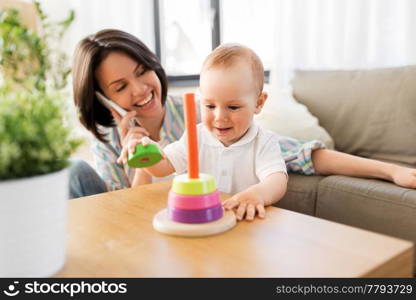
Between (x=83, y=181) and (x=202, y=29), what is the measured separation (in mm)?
2078

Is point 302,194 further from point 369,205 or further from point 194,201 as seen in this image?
point 194,201

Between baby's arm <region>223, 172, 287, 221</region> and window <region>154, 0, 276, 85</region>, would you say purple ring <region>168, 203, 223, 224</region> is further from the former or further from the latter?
window <region>154, 0, 276, 85</region>

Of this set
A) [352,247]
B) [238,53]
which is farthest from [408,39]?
[352,247]

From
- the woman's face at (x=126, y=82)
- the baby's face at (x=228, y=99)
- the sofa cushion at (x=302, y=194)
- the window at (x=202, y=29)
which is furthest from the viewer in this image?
the window at (x=202, y=29)

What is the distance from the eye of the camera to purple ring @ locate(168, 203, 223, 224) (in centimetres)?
73

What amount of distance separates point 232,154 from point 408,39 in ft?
5.46

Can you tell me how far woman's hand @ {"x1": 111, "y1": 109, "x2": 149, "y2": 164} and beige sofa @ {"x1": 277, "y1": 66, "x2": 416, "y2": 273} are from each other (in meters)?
0.59

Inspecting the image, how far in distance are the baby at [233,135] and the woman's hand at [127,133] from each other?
0.05 meters

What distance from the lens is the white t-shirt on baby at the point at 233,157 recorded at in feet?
3.68

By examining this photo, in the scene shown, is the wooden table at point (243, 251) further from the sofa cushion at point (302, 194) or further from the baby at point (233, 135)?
the sofa cushion at point (302, 194)

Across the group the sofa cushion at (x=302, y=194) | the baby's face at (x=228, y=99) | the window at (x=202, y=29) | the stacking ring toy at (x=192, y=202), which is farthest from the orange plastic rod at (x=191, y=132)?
the window at (x=202, y=29)

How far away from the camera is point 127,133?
1.23m

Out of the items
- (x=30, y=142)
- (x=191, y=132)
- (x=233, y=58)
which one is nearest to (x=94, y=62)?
(x=233, y=58)

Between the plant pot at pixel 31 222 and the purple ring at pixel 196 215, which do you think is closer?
the plant pot at pixel 31 222
